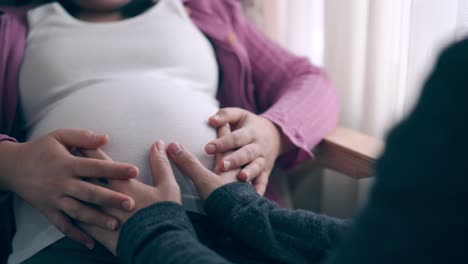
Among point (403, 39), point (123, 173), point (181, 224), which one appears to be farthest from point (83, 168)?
point (403, 39)

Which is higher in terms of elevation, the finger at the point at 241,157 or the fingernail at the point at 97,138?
the fingernail at the point at 97,138

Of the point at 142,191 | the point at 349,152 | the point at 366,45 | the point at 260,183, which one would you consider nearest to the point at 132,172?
the point at 142,191

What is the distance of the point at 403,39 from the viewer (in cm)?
99

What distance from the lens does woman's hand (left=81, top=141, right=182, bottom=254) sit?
0.72 meters

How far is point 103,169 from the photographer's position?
742mm

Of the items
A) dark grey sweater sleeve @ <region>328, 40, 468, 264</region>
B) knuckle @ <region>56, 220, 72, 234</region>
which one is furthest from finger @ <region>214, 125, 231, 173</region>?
dark grey sweater sleeve @ <region>328, 40, 468, 264</region>

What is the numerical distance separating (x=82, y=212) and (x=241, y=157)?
257mm

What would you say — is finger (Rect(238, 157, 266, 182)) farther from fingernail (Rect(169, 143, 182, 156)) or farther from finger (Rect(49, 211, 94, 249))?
finger (Rect(49, 211, 94, 249))

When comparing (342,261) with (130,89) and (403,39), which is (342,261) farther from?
(403,39)

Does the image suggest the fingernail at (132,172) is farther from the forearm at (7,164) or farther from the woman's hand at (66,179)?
the forearm at (7,164)

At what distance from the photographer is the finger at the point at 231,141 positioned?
0.82 m

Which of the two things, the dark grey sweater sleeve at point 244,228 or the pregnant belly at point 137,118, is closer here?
the dark grey sweater sleeve at point 244,228

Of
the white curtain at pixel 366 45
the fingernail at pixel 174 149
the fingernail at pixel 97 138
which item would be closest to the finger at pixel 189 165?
the fingernail at pixel 174 149

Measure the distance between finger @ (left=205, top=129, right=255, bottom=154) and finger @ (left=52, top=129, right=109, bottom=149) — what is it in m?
0.16
